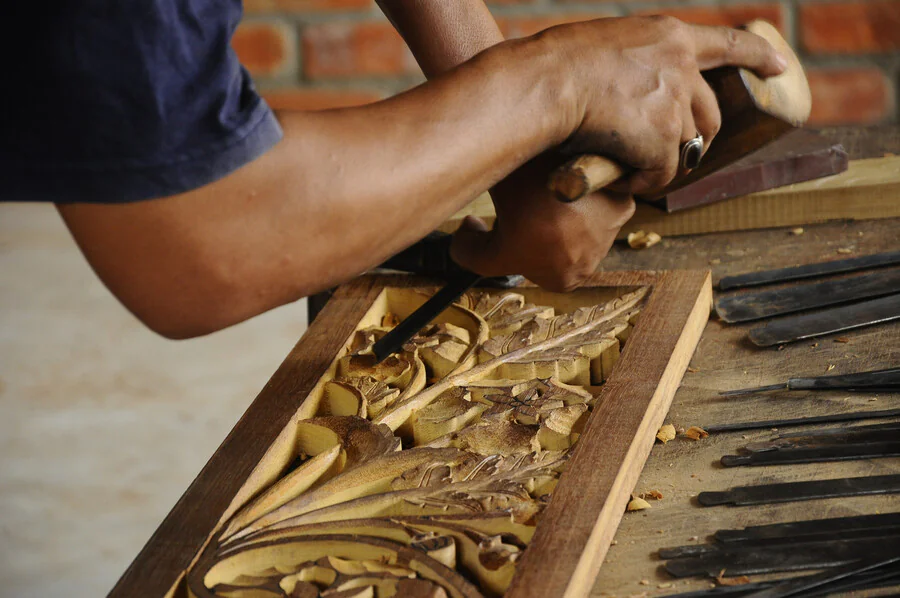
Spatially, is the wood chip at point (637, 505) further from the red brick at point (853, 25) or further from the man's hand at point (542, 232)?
the red brick at point (853, 25)

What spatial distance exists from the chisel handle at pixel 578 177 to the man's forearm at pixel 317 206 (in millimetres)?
58

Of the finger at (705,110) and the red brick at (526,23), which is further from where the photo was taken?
the red brick at (526,23)

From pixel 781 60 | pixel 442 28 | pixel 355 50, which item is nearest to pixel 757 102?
pixel 781 60

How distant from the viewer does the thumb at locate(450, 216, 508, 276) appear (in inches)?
33.0

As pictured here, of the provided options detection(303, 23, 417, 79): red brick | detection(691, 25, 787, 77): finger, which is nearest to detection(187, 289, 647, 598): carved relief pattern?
detection(691, 25, 787, 77): finger

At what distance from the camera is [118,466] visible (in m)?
1.94

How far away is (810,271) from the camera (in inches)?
37.0

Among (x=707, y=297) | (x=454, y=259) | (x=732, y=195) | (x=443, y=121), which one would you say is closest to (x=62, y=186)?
(x=443, y=121)

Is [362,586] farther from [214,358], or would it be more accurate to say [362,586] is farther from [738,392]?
[214,358]

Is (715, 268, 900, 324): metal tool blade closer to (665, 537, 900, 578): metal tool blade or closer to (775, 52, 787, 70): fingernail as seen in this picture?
(775, 52, 787, 70): fingernail

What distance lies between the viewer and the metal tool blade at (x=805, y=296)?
88 centimetres

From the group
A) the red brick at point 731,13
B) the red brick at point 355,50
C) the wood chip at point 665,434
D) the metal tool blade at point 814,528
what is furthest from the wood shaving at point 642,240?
the red brick at point 355,50

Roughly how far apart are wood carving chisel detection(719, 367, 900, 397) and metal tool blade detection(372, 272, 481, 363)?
23cm

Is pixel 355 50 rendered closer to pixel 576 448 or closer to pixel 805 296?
pixel 805 296
